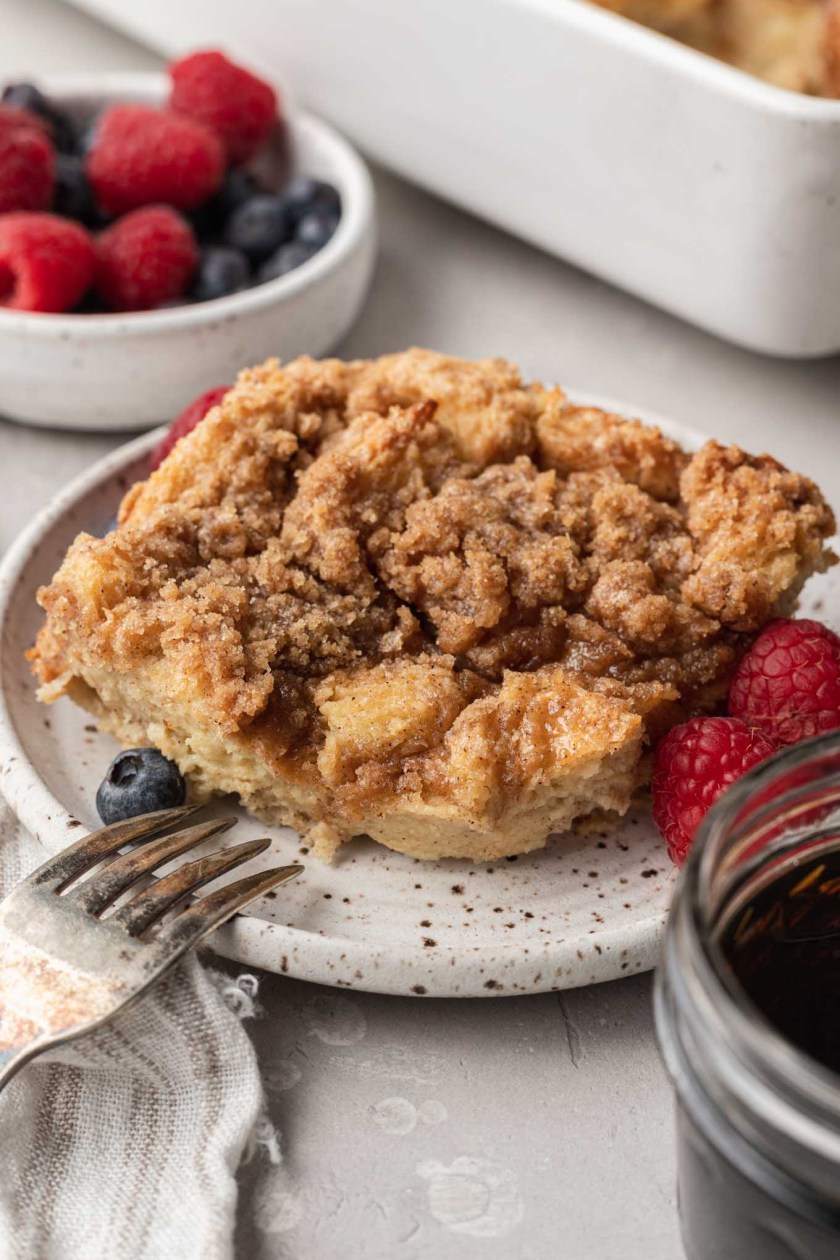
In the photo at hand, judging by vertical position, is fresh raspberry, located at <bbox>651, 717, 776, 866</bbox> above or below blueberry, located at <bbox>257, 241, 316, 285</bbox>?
above

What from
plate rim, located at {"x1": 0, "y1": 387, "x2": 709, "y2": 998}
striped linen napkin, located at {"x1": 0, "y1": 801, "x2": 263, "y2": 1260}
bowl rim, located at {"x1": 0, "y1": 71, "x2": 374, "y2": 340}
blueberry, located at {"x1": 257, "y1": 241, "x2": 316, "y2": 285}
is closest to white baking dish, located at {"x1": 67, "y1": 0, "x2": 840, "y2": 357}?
bowl rim, located at {"x1": 0, "y1": 71, "x2": 374, "y2": 340}

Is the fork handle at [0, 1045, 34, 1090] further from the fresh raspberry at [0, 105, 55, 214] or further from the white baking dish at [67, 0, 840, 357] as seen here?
the fresh raspberry at [0, 105, 55, 214]

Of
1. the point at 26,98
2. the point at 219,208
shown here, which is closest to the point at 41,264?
the point at 219,208

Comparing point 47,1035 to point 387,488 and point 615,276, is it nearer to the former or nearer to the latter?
point 387,488

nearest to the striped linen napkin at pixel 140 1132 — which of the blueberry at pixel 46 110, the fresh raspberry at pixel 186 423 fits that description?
the fresh raspberry at pixel 186 423

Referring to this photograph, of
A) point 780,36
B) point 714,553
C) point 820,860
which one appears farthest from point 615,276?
point 820,860

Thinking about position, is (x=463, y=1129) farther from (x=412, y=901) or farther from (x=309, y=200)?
(x=309, y=200)

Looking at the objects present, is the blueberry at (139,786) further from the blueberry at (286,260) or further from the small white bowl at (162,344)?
the blueberry at (286,260)
